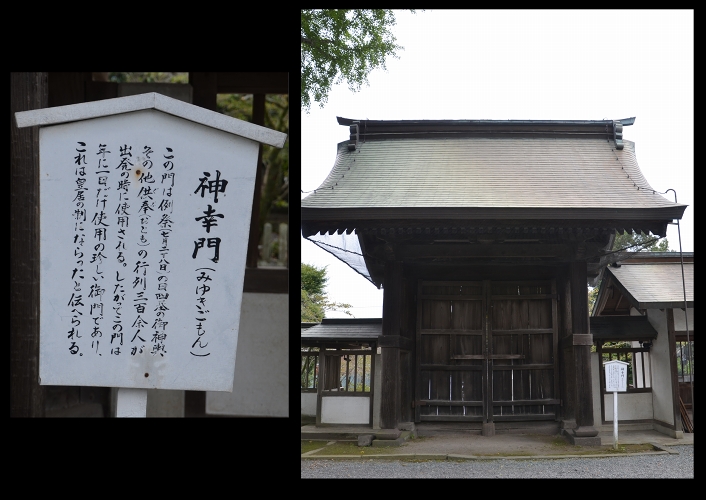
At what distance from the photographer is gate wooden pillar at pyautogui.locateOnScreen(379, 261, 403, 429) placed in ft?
17.5

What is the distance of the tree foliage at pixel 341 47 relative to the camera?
479 cm

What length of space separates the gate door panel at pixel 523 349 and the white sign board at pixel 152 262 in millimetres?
3484

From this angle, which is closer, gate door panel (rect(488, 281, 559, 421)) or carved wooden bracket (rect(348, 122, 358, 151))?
gate door panel (rect(488, 281, 559, 421))

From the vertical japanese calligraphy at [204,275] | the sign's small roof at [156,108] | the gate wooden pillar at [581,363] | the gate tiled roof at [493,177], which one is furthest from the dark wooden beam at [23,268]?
the gate wooden pillar at [581,363]

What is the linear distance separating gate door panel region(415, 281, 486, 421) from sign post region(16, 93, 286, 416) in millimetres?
3236

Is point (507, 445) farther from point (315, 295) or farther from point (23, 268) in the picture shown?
point (23, 268)

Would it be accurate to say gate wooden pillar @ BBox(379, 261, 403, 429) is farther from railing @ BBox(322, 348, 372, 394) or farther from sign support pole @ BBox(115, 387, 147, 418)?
sign support pole @ BBox(115, 387, 147, 418)

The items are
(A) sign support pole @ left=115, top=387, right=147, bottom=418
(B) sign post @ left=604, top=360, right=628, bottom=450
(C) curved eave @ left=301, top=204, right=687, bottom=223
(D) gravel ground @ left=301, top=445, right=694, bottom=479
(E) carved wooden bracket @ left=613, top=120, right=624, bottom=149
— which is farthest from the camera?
(E) carved wooden bracket @ left=613, top=120, right=624, bottom=149

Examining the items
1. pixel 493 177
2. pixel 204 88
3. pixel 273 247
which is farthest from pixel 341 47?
pixel 273 247

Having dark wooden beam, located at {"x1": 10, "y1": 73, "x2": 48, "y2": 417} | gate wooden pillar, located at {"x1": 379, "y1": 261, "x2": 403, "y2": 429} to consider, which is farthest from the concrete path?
dark wooden beam, located at {"x1": 10, "y1": 73, "x2": 48, "y2": 417}

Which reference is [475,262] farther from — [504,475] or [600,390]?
[504,475]

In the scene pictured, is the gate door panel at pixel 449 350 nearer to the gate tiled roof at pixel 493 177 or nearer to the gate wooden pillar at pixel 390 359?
the gate wooden pillar at pixel 390 359

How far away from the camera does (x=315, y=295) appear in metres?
4.82

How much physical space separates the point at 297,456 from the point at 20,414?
192 centimetres
